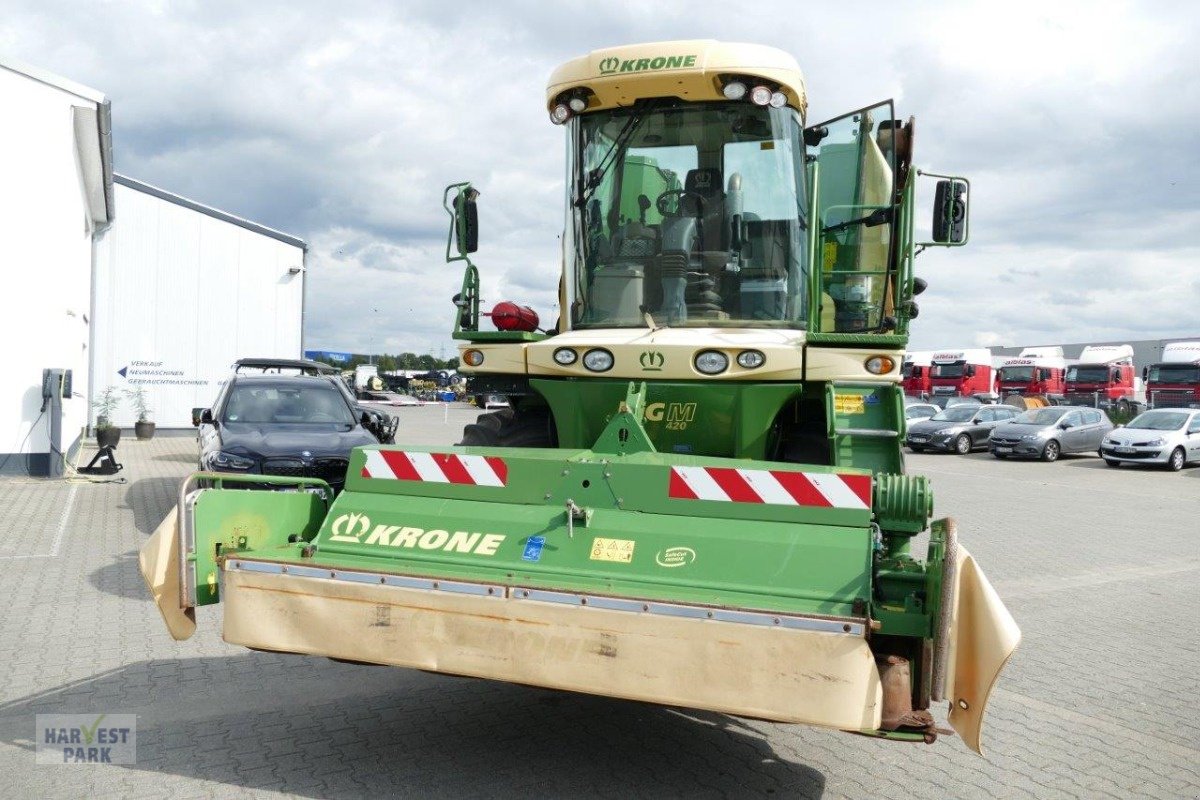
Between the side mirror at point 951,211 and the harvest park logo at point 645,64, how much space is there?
170 cm

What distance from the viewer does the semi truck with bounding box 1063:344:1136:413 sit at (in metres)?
36.1

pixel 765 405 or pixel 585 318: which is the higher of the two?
pixel 585 318

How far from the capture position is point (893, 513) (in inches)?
164

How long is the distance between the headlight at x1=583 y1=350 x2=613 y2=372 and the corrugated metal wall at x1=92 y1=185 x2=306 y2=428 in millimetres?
19973

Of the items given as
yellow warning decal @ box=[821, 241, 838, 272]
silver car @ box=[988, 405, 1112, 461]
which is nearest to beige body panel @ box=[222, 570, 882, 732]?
yellow warning decal @ box=[821, 241, 838, 272]

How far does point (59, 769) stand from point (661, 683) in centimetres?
262

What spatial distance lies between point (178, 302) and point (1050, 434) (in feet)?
71.0

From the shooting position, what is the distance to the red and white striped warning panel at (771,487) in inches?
162

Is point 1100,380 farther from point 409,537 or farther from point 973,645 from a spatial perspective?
point 409,537

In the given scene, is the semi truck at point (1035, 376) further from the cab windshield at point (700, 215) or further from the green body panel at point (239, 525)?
the green body panel at point (239, 525)

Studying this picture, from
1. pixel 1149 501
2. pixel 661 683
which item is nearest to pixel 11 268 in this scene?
pixel 661 683

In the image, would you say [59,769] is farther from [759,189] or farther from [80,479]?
[80,479]

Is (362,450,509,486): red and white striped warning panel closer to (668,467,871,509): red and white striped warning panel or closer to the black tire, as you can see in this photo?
(668,467,871,509): red and white striped warning panel

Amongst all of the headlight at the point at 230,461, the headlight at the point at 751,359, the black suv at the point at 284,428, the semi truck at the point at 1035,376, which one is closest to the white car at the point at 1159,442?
the semi truck at the point at 1035,376
